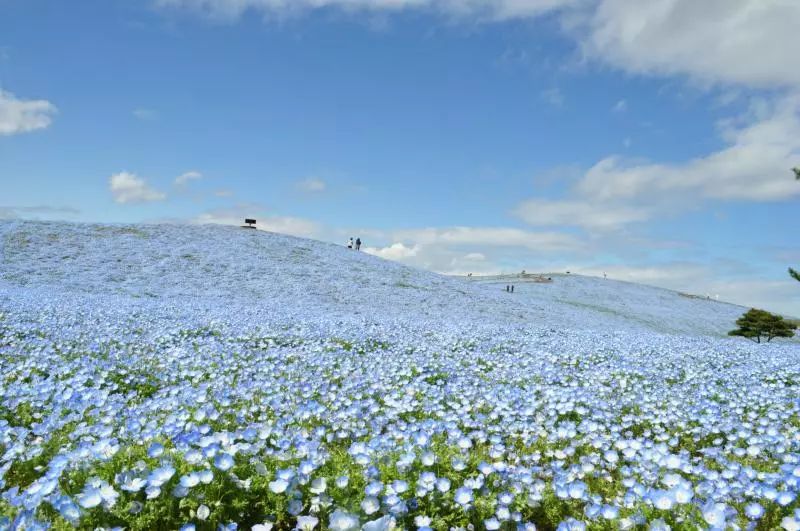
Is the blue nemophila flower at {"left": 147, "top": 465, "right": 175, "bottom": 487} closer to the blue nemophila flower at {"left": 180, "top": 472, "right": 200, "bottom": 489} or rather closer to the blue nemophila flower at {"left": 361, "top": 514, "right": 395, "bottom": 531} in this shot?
the blue nemophila flower at {"left": 180, "top": 472, "right": 200, "bottom": 489}

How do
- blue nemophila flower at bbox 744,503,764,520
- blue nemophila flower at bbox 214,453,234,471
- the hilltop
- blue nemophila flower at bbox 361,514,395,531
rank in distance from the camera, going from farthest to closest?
the hilltop < blue nemophila flower at bbox 744,503,764,520 < blue nemophila flower at bbox 214,453,234,471 < blue nemophila flower at bbox 361,514,395,531

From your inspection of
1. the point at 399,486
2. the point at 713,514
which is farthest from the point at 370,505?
the point at 713,514

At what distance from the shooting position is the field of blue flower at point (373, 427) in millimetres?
3889

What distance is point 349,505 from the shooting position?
3.87 m

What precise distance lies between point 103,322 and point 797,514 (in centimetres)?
1347

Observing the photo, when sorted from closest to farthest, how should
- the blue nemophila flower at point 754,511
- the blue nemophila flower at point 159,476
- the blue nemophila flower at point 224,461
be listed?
the blue nemophila flower at point 159,476
the blue nemophila flower at point 224,461
the blue nemophila flower at point 754,511

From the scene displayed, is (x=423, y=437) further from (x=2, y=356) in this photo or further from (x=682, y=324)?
(x=682, y=324)

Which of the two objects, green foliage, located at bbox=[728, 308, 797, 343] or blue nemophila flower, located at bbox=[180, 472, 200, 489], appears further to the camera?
green foliage, located at bbox=[728, 308, 797, 343]

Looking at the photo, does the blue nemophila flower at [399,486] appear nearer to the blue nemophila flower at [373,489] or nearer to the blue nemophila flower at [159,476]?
the blue nemophila flower at [373,489]

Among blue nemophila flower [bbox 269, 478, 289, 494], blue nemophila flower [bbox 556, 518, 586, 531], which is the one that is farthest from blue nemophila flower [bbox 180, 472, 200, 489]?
blue nemophila flower [bbox 556, 518, 586, 531]

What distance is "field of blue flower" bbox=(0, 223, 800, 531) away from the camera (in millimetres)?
3889

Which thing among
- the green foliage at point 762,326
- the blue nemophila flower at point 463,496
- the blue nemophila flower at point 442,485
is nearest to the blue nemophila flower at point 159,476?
the blue nemophila flower at point 442,485

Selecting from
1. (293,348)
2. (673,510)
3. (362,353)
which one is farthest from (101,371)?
(673,510)

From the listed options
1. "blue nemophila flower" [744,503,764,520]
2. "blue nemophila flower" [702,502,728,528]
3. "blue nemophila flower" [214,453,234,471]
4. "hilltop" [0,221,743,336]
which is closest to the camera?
"blue nemophila flower" [702,502,728,528]
